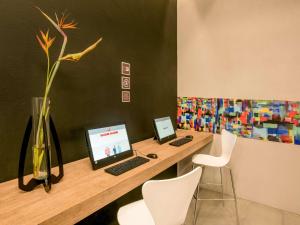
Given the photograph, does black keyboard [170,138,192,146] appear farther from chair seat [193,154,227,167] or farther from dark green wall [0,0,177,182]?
dark green wall [0,0,177,182]

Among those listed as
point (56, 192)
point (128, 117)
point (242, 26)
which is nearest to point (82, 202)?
Result: point (56, 192)

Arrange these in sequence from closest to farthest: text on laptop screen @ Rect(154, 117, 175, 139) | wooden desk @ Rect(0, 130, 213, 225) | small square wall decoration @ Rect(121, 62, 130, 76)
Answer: wooden desk @ Rect(0, 130, 213, 225) < small square wall decoration @ Rect(121, 62, 130, 76) < text on laptop screen @ Rect(154, 117, 175, 139)

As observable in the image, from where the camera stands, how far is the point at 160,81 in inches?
113

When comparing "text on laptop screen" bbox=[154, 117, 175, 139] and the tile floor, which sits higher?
"text on laptop screen" bbox=[154, 117, 175, 139]

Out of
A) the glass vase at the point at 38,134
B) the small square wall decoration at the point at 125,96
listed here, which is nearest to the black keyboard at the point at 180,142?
the small square wall decoration at the point at 125,96

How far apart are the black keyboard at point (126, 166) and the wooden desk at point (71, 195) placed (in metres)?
0.04

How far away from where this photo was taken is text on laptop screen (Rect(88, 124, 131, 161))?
1.67 metres

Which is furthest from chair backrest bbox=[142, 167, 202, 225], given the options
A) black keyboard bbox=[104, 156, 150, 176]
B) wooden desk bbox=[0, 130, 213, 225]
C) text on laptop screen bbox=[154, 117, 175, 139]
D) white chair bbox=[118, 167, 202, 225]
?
text on laptop screen bbox=[154, 117, 175, 139]

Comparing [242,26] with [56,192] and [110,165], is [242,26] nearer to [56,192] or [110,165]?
[110,165]

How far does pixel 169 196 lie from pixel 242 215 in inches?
68.3

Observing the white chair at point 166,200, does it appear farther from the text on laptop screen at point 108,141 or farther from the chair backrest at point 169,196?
the text on laptop screen at point 108,141

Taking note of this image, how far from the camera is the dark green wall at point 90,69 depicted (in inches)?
53.5

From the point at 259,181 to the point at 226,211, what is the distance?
1.93 ft

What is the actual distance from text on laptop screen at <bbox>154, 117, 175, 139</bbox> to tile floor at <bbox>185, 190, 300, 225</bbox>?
0.94 m
